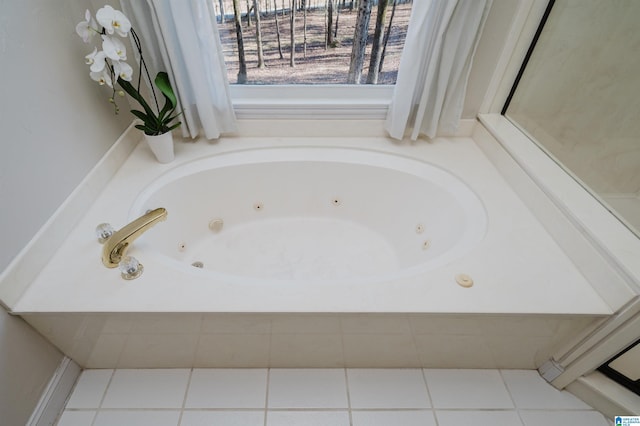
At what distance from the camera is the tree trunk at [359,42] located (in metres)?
1.27

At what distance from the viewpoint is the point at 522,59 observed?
1278 mm

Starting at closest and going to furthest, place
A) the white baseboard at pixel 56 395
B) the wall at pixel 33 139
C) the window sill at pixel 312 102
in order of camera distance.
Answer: the wall at pixel 33 139 < the white baseboard at pixel 56 395 < the window sill at pixel 312 102

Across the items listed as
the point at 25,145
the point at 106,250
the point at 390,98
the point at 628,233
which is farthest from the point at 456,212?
the point at 25,145

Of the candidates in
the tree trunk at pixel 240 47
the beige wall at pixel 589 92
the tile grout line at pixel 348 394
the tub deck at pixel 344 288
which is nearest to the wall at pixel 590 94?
the beige wall at pixel 589 92

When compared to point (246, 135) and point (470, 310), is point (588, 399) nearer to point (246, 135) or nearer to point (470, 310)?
point (470, 310)

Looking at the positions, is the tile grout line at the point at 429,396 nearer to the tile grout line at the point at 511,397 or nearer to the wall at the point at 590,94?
the tile grout line at the point at 511,397

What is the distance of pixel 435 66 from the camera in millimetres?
1192

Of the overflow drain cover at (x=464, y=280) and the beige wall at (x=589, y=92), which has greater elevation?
the beige wall at (x=589, y=92)

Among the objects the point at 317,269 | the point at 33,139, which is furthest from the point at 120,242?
the point at 317,269

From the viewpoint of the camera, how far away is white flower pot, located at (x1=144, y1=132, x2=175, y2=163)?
123 cm

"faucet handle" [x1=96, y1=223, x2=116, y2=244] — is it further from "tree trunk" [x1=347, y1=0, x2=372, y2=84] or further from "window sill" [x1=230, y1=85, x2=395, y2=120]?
"tree trunk" [x1=347, y1=0, x2=372, y2=84]

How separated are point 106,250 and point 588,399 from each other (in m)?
1.63

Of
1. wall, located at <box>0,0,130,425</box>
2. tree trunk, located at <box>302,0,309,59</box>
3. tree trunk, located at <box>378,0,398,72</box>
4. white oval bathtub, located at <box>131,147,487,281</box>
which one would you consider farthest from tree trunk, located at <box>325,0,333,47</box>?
wall, located at <box>0,0,130,425</box>

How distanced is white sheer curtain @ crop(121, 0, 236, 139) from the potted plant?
5 centimetres
